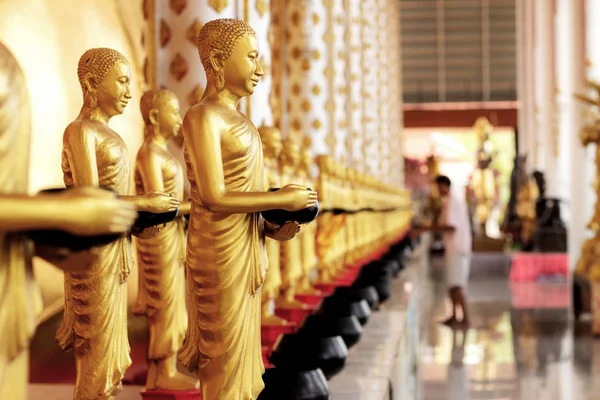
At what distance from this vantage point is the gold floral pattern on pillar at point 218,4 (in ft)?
15.1

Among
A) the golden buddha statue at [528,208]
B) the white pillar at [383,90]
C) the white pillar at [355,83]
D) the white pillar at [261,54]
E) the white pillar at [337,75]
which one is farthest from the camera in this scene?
the golden buddha statue at [528,208]

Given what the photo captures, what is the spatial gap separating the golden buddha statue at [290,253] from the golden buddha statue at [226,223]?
2187mm

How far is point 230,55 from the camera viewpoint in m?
2.40

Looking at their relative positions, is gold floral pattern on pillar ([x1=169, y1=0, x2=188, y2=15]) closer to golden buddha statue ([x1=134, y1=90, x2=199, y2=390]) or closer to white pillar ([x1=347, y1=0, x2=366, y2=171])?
golden buddha statue ([x1=134, y1=90, x2=199, y2=390])

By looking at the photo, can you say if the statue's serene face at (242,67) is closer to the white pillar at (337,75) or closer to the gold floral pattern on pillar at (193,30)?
the gold floral pattern on pillar at (193,30)

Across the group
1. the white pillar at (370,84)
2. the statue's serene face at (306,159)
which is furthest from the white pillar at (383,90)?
the statue's serene face at (306,159)

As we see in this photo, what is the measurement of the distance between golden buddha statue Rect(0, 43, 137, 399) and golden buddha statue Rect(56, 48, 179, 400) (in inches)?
33.0

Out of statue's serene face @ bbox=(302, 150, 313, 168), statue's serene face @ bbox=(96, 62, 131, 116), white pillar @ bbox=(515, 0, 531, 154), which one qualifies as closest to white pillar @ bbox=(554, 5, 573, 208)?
white pillar @ bbox=(515, 0, 531, 154)

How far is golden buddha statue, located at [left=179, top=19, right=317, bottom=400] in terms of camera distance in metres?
2.30

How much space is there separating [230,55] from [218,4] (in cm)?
230

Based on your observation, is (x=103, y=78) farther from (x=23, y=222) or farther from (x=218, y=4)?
(x=218, y=4)

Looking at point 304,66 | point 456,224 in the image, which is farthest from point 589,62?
point 304,66

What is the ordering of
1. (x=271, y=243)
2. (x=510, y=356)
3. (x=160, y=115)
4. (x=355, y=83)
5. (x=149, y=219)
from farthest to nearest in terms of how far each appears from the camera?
(x=355, y=83), (x=510, y=356), (x=271, y=243), (x=160, y=115), (x=149, y=219)

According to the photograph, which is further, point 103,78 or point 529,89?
point 529,89
